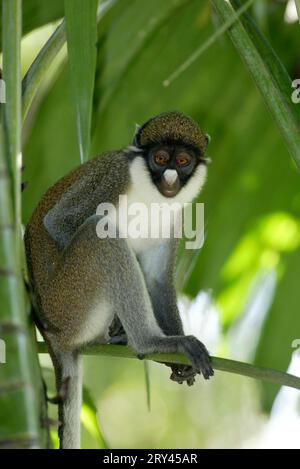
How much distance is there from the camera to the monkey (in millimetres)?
3990

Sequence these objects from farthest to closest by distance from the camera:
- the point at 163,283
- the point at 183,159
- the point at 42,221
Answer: the point at 163,283 → the point at 183,159 → the point at 42,221

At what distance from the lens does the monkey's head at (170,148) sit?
432 centimetres

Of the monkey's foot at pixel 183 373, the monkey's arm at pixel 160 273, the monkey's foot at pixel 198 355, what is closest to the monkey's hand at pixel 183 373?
the monkey's foot at pixel 183 373

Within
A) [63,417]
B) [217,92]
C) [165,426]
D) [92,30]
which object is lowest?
[165,426]

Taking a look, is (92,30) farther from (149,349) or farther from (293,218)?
(293,218)

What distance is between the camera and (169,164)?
442 centimetres

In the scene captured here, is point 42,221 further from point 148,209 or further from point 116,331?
point 116,331

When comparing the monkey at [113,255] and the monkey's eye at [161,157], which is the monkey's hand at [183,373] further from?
the monkey's eye at [161,157]

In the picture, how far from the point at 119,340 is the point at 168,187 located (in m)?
0.84

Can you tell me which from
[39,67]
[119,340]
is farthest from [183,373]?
[39,67]

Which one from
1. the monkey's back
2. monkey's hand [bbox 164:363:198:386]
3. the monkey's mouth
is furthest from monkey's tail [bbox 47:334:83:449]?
the monkey's mouth

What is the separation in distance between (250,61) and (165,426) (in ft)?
51.9

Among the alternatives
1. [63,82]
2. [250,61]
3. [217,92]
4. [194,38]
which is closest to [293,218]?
[217,92]

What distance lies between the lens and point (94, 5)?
2.59m
